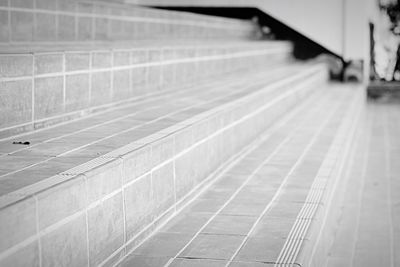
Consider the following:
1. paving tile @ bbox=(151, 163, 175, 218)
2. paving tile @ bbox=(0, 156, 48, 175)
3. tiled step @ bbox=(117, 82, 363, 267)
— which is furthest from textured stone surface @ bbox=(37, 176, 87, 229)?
paving tile @ bbox=(151, 163, 175, 218)

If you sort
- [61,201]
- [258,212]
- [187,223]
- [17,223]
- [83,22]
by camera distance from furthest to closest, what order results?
[83,22] < [258,212] < [187,223] < [61,201] < [17,223]

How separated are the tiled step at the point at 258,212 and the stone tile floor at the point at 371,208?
0.77 feet

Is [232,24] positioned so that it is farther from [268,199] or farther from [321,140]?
[268,199]

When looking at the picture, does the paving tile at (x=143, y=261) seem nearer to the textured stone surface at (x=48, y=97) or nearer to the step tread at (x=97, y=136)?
the step tread at (x=97, y=136)

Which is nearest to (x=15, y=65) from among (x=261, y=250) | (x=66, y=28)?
(x=261, y=250)

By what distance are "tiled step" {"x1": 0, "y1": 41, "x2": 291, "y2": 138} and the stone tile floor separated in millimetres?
1803

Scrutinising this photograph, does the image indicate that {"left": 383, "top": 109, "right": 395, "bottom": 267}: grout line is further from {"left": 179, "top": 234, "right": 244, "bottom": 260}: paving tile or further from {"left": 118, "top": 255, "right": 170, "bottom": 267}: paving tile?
{"left": 118, "top": 255, "right": 170, "bottom": 267}: paving tile

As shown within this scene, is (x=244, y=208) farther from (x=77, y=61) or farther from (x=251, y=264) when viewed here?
(x=77, y=61)

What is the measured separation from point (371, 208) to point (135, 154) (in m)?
2.11

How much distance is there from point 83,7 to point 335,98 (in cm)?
515

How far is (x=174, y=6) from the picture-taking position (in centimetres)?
1368

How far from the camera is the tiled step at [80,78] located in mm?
3559

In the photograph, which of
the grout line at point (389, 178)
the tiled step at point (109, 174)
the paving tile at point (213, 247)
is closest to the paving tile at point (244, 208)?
the tiled step at point (109, 174)

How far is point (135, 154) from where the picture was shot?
2.96m
